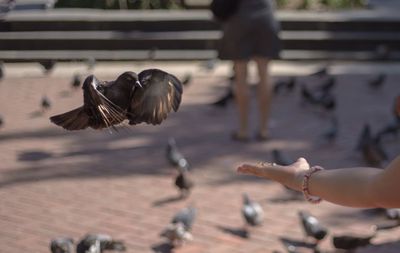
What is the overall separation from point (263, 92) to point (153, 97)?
211 inches

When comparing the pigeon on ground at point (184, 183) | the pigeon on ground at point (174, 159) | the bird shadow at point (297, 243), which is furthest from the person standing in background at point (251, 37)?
the bird shadow at point (297, 243)

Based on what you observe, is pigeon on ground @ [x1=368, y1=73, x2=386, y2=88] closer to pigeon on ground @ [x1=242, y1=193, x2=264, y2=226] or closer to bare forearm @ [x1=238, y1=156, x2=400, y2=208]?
pigeon on ground @ [x1=242, y1=193, x2=264, y2=226]

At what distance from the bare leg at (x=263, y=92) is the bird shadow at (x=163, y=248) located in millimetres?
2662

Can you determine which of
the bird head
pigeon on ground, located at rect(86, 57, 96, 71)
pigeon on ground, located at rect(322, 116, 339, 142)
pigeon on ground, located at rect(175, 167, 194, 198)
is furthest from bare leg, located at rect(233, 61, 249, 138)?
the bird head

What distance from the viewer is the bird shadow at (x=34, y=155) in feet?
24.3

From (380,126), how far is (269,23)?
1.85 m

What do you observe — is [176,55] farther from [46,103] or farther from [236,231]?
[236,231]

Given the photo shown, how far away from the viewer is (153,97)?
236cm

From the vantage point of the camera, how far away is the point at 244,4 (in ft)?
23.9

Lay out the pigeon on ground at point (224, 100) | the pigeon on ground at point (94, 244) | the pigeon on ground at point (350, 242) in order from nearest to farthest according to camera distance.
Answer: the pigeon on ground at point (94, 244) < the pigeon on ground at point (350, 242) < the pigeon on ground at point (224, 100)

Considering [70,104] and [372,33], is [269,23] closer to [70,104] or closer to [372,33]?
[70,104]

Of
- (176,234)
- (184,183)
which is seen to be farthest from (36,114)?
(176,234)

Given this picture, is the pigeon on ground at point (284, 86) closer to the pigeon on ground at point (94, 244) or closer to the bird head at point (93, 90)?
the pigeon on ground at point (94, 244)

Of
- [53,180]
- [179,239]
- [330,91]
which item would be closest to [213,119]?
[330,91]
